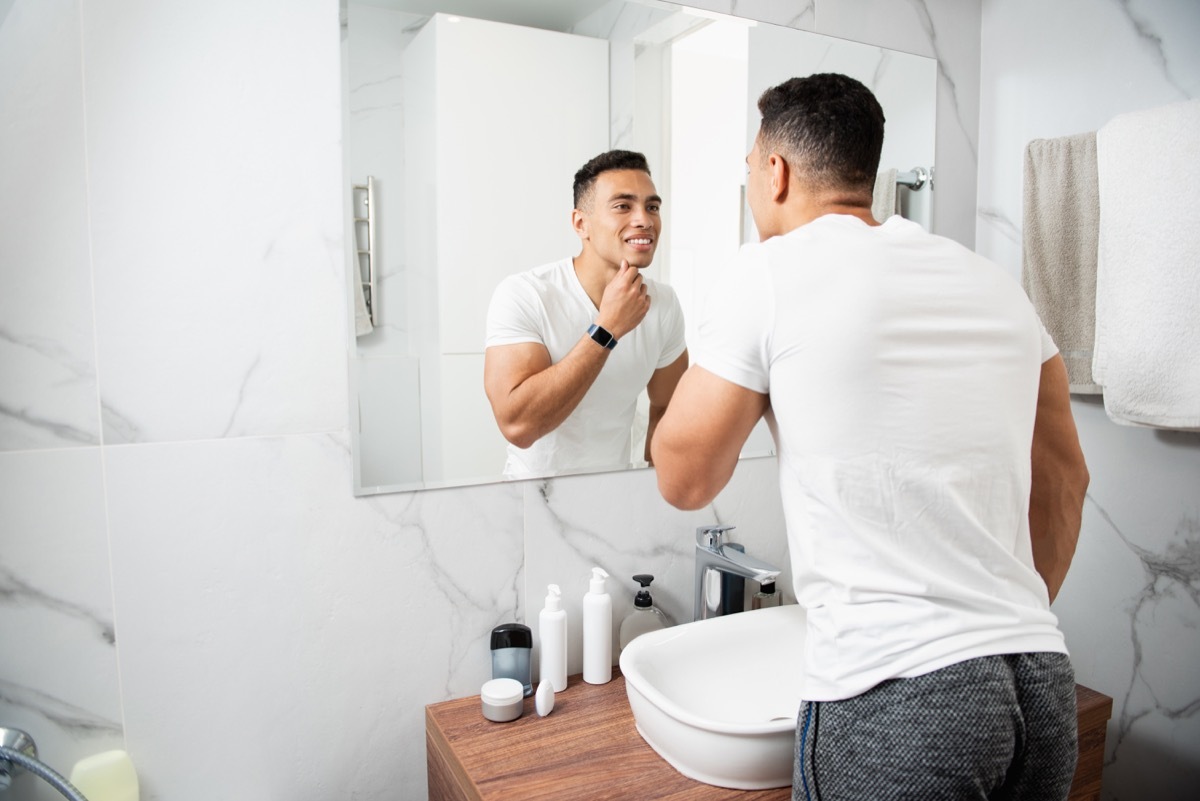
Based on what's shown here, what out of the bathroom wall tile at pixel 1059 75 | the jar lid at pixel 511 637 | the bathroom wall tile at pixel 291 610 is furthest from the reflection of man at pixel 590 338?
the bathroom wall tile at pixel 1059 75

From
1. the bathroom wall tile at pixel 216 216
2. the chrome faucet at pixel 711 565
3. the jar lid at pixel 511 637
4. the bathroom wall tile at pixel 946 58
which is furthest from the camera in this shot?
the bathroom wall tile at pixel 946 58

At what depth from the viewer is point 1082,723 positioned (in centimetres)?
137

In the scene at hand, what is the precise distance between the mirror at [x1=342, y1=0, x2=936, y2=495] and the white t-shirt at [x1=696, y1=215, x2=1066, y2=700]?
0.51 m

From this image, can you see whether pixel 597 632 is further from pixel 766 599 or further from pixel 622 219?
pixel 622 219

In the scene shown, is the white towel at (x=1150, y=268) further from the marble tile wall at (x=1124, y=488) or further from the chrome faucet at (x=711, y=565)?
the chrome faucet at (x=711, y=565)

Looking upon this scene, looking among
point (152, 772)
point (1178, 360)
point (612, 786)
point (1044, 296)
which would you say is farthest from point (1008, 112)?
point (152, 772)

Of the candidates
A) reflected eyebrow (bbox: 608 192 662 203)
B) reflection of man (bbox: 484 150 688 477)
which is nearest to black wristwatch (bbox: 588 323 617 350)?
reflection of man (bbox: 484 150 688 477)

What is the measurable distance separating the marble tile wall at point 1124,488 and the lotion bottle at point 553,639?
1132 mm

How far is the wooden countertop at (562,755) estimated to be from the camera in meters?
1.09

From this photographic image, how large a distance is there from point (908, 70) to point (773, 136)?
33.8 inches

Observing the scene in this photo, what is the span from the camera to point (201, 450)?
3.74ft

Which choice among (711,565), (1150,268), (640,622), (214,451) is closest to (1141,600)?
(1150,268)

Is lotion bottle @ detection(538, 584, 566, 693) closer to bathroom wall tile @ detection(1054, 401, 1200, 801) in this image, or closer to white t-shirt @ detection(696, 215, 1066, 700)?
white t-shirt @ detection(696, 215, 1066, 700)

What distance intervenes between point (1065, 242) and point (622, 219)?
0.89m
